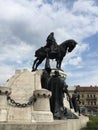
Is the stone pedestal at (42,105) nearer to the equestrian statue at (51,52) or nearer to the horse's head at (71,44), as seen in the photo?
the equestrian statue at (51,52)

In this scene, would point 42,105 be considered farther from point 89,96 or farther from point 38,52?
point 89,96

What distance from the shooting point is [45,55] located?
A: 794 inches

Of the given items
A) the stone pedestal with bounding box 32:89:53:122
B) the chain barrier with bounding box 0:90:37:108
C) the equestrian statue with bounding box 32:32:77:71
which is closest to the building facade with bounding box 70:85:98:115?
the equestrian statue with bounding box 32:32:77:71

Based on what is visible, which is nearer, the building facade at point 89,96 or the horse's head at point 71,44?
the horse's head at point 71,44

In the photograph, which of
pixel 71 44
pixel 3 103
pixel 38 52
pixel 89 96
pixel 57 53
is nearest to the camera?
pixel 3 103

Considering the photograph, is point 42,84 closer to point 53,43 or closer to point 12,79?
point 12,79

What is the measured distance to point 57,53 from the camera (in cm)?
2089

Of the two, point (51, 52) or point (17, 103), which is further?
point (51, 52)

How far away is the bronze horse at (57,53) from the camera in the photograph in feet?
66.1

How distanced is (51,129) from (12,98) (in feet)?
10.5

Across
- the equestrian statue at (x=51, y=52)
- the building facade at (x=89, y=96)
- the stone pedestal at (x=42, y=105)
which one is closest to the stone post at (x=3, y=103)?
the stone pedestal at (x=42, y=105)

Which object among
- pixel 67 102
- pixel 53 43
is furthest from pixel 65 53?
pixel 67 102

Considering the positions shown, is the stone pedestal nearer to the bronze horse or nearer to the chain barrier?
the chain barrier

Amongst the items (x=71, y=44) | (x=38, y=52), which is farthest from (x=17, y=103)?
(x=71, y=44)
